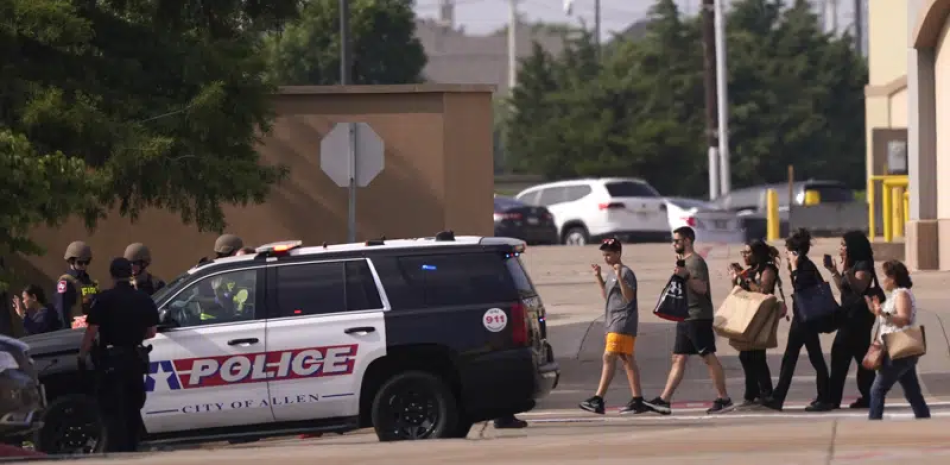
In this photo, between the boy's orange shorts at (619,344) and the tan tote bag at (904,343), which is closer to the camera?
the tan tote bag at (904,343)

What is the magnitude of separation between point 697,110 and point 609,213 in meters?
30.8

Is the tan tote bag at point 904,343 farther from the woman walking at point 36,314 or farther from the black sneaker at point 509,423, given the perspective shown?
the woman walking at point 36,314

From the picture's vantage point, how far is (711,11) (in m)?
48.1

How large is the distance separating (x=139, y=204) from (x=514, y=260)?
503cm

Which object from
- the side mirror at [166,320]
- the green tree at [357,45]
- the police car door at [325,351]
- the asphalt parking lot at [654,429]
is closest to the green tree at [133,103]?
the side mirror at [166,320]

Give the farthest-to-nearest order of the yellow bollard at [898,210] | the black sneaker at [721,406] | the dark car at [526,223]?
1. the dark car at [526,223]
2. the yellow bollard at [898,210]
3. the black sneaker at [721,406]

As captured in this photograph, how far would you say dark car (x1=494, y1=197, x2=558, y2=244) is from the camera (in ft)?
117

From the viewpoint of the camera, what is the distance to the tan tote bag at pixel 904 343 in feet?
37.6

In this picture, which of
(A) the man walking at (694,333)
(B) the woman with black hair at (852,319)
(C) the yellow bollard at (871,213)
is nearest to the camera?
(B) the woman with black hair at (852,319)

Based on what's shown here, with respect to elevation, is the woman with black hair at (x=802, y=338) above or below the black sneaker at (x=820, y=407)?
above

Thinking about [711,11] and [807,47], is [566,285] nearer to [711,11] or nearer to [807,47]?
[711,11]

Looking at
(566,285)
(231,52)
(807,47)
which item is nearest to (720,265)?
(566,285)

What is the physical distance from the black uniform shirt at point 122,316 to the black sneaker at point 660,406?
4508 mm

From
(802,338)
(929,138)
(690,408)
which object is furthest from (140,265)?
(929,138)
